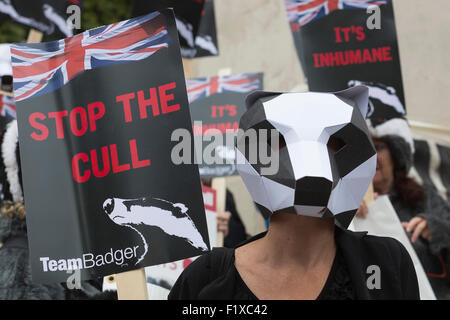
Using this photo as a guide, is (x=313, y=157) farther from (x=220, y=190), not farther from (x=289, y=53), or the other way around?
(x=289, y=53)

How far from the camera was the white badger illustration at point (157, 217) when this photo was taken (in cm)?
251

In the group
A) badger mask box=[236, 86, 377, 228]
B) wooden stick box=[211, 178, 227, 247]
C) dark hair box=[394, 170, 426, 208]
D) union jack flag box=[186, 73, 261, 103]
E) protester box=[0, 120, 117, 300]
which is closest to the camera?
badger mask box=[236, 86, 377, 228]

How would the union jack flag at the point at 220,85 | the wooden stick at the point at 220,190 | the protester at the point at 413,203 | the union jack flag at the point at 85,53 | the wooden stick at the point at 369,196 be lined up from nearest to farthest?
the union jack flag at the point at 85,53 < the wooden stick at the point at 369,196 < the protester at the point at 413,203 < the wooden stick at the point at 220,190 < the union jack flag at the point at 220,85

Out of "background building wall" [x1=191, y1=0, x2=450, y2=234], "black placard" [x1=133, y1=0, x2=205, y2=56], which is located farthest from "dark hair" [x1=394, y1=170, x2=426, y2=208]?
"black placard" [x1=133, y1=0, x2=205, y2=56]

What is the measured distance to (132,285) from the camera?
2.55 m

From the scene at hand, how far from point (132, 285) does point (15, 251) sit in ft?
3.75

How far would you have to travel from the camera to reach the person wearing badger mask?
196 centimetres

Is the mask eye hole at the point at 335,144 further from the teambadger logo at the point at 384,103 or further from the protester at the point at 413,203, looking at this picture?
the protester at the point at 413,203

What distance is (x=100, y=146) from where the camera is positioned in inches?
102

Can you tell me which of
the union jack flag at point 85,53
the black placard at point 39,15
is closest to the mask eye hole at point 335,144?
the union jack flag at point 85,53

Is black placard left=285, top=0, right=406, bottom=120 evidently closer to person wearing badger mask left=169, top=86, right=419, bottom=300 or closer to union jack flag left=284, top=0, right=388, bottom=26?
union jack flag left=284, top=0, right=388, bottom=26

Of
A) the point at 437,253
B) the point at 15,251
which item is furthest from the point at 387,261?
the point at 15,251
